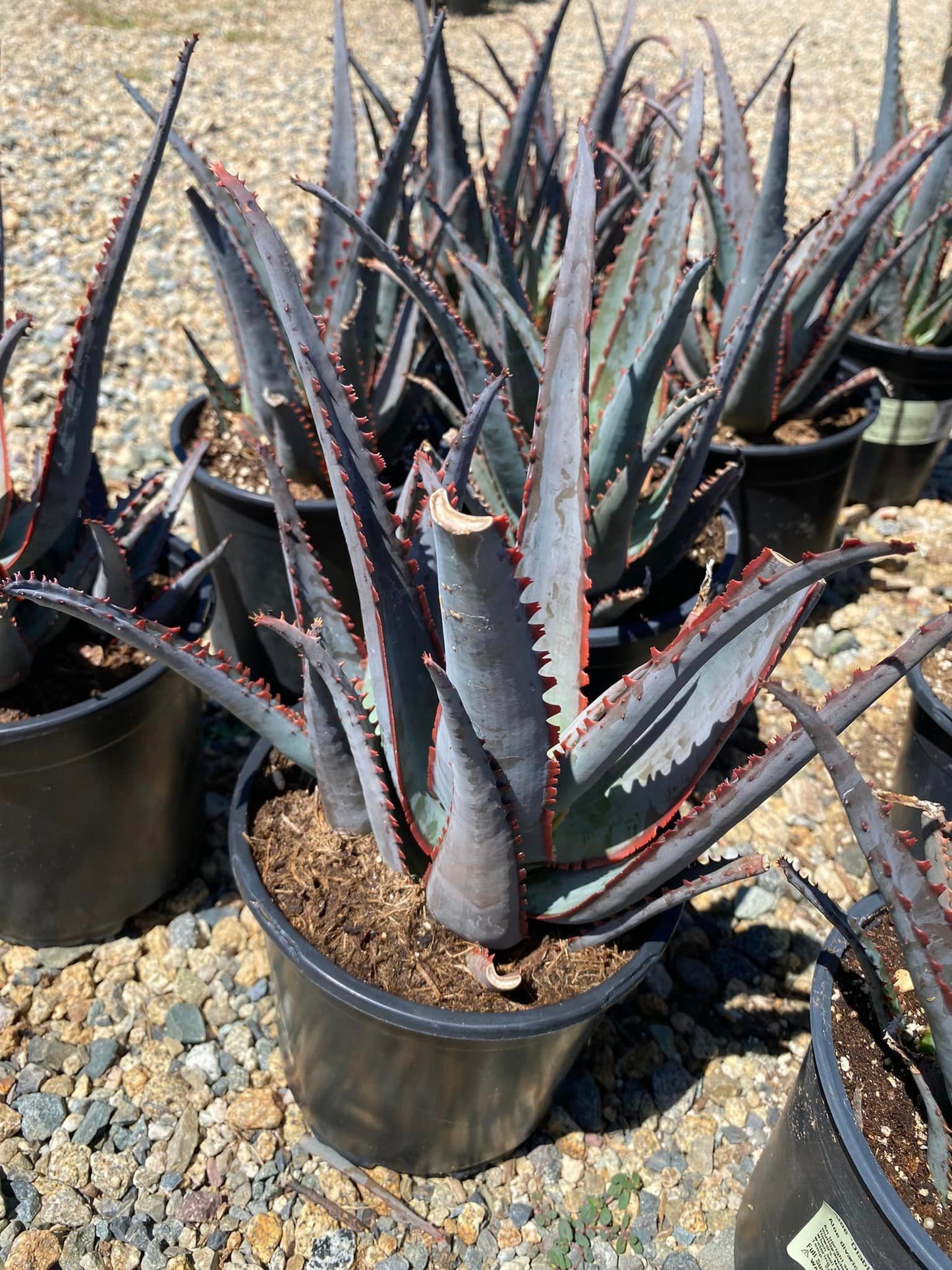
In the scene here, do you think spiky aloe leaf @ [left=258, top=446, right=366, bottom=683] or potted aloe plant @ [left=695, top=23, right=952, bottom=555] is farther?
potted aloe plant @ [left=695, top=23, right=952, bottom=555]

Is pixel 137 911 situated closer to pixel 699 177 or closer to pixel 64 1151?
pixel 64 1151

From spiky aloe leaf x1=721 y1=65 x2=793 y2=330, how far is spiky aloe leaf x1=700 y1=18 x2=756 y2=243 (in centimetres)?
8

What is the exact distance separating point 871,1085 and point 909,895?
1.08 ft

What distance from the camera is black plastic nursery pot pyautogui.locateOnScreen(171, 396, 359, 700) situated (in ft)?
6.09

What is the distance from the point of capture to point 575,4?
8742 mm

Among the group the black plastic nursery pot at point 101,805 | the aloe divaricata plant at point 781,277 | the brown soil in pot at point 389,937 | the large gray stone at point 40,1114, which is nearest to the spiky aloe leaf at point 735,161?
the aloe divaricata plant at point 781,277

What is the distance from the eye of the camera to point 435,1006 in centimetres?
105

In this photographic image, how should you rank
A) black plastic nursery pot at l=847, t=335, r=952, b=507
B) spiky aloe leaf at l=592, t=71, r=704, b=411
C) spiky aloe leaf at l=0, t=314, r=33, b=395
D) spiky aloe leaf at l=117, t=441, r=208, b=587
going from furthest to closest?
black plastic nursery pot at l=847, t=335, r=952, b=507 < spiky aloe leaf at l=592, t=71, r=704, b=411 < spiky aloe leaf at l=117, t=441, r=208, b=587 < spiky aloe leaf at l=0, t=314, r=33, b=395

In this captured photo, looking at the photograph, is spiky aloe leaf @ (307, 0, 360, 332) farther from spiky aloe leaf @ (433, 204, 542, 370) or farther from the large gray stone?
the large gray stone

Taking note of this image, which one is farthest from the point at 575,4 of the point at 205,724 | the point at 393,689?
the point at 393,689

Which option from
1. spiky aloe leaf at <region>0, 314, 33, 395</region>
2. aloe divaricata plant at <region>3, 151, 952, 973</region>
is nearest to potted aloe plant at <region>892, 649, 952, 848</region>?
aloe divaricata plant at <region>3, 151, 952, 973</region>

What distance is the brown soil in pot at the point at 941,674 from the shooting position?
1682 millimetres

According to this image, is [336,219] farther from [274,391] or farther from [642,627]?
[642,627]

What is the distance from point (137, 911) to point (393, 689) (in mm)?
907
